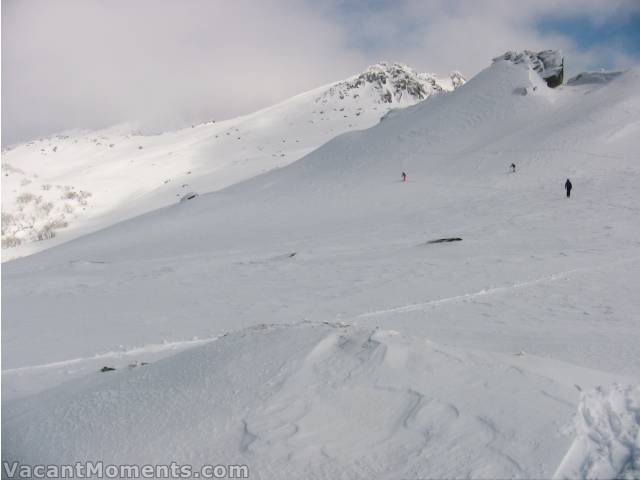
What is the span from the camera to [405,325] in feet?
26.6

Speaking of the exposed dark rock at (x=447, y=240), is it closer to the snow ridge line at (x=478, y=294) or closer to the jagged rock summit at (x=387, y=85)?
the snow ridge line at (x=478, y=294)

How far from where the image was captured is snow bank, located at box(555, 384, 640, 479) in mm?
2912

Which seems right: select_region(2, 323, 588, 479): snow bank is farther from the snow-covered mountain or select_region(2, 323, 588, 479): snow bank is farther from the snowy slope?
the snow-covered mountain

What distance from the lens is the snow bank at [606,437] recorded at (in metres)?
2.91

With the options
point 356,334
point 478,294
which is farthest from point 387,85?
point 356,334

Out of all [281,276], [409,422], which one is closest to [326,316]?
[281,276]

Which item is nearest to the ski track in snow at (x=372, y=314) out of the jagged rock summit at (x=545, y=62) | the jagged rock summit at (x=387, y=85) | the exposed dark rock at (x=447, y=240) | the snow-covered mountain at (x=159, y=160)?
the exposed dark rock at (x=447, y=240)

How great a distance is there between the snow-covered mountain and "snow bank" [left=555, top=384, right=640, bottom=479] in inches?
1589

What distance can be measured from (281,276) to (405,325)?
18.2 ft

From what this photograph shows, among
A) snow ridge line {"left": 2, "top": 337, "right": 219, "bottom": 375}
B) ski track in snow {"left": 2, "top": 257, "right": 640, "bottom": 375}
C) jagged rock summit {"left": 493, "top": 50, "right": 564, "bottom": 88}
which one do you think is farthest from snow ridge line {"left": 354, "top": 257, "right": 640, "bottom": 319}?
jagged rock summit {"left": 493, "top": 50, "right": 564, "bottom": 88}

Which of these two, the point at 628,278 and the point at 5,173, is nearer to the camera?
the point at 628,278

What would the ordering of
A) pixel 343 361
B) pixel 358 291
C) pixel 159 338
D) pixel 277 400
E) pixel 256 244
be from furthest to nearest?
pixel 256 244
pixel 358 291
pixel 159 338
pixel 343 361
pixel 277 400

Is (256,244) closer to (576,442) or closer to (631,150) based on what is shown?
(576,442)

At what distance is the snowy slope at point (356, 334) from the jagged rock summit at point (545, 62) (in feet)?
54.5
